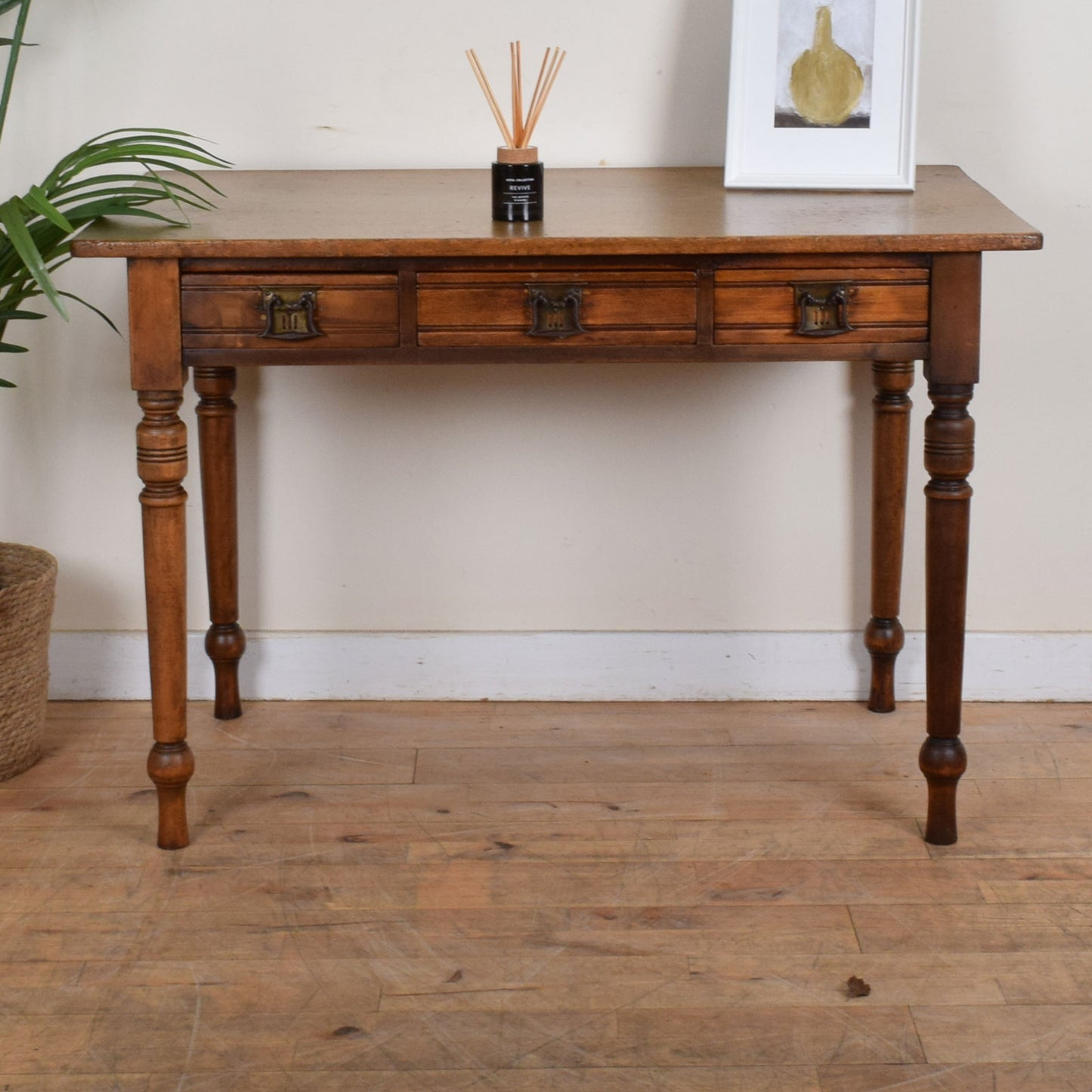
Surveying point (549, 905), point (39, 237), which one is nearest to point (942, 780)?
point (549, 905)

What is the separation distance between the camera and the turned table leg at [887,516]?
2719 millimetres

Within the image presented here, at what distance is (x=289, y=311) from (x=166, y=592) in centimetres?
48

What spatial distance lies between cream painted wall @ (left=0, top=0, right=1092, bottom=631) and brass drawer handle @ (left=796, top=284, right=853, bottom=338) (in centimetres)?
69

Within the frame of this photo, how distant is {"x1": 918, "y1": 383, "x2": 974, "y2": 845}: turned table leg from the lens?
2.19 m

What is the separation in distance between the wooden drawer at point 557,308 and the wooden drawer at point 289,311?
0.20 ft

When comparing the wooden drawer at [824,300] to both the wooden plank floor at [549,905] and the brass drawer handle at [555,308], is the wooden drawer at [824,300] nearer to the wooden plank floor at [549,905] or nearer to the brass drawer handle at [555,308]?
the brass drawer handle at [555,308]

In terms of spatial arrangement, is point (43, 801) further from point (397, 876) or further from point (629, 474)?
point (629, 474)

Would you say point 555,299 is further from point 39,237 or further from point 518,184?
point 39,237

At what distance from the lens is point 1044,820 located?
2457 millimetres

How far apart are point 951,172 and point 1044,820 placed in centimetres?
116

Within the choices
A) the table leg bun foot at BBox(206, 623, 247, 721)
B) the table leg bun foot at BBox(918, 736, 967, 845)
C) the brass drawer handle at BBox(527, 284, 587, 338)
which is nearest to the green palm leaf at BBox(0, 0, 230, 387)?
the brass drawer handle at BBox(527, 284, 587, 338)

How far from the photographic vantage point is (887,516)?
109 inches

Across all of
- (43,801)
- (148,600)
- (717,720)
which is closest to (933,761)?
(717,720)

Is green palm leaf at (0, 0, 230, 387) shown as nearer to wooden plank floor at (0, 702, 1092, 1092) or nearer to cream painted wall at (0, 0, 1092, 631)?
cream painted wall at (0, 0, 1092, 631)
